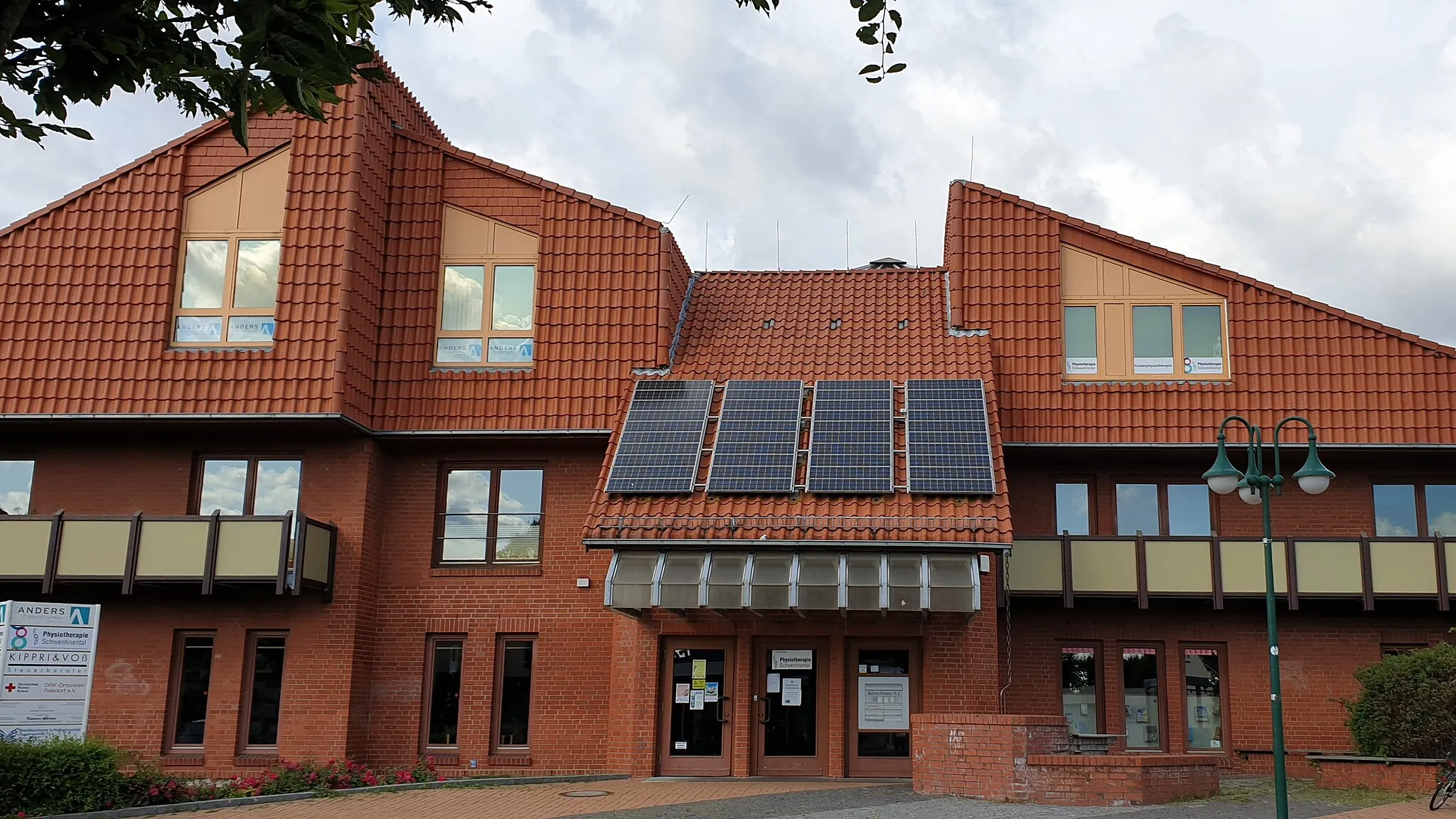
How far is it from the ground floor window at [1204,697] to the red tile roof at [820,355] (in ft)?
16.1

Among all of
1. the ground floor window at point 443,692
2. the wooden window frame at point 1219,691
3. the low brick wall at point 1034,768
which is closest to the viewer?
the low brick wall at point 1034,768

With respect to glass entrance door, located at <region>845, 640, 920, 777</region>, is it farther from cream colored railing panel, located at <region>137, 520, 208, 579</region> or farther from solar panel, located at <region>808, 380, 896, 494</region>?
cream colored railing panel, located at <region>137, 520, 208, 579</region>

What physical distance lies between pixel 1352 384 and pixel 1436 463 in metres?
1.97

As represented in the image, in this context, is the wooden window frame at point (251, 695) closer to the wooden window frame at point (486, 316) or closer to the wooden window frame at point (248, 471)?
the wooden window frame at point (248, 471)

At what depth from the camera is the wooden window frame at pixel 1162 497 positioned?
20.4 metres

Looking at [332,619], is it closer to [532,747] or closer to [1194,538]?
[532,747]

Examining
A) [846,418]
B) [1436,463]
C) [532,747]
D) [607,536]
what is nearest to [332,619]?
[532,747]

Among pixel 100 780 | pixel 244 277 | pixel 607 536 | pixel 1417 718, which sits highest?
pixel 244 277

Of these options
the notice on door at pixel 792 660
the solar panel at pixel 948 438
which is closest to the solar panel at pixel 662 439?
the notice on door at pixel 792 660

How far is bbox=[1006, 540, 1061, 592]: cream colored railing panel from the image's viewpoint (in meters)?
19.4

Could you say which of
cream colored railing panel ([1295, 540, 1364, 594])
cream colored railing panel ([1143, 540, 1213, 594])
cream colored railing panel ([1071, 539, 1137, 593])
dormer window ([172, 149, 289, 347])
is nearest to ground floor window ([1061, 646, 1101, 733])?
cream colored railing panel ([1071, 539, 1137, 593])

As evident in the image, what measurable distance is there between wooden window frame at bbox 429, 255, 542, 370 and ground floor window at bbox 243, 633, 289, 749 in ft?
16.4

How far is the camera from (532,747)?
777 inches

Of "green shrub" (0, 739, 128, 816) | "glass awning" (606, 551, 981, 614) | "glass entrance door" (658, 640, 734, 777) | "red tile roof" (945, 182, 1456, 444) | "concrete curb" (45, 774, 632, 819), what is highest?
"red tile roof" (945, 182, 1456, 444)
